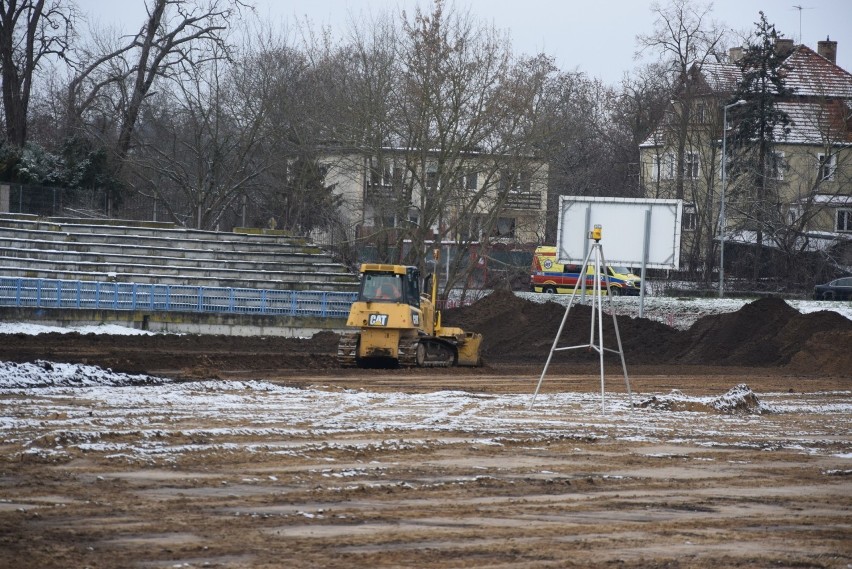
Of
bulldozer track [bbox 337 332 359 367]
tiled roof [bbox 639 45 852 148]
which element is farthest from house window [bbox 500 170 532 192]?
tiled roof [bbox 639 45 852 148]

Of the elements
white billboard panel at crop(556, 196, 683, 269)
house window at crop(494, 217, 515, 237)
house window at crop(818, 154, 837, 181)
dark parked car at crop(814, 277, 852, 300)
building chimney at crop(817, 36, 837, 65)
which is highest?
building chimney at crop(817, 36, 837, 65)

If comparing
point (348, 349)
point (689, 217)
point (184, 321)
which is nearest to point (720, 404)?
point (348, 349)

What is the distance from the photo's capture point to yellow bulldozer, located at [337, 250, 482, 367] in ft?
79.4

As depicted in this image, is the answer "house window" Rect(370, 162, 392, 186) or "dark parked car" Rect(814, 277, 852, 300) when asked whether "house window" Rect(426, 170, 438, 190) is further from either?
"dark parked car" Rect(814, 277, 852, 300)

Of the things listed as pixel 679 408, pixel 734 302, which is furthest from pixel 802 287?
pixel 679 408

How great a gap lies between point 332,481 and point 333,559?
2983 millimetres

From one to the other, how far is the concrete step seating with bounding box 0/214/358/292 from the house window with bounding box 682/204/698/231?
22904 millimetres

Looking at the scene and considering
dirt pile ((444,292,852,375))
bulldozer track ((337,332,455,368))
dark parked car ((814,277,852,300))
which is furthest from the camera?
dark parked car ((814,277,852,300))

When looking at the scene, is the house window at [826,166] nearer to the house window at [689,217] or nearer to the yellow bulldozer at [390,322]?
the house window at [689,217]

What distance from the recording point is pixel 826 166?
55125mm

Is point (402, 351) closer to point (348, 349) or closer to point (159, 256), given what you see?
point (348, 349)

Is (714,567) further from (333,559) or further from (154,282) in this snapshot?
(154,282)

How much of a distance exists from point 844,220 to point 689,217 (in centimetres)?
782

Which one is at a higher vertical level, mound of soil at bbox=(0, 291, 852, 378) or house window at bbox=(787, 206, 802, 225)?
house window at bbox=(787, 206, 802, 225)
